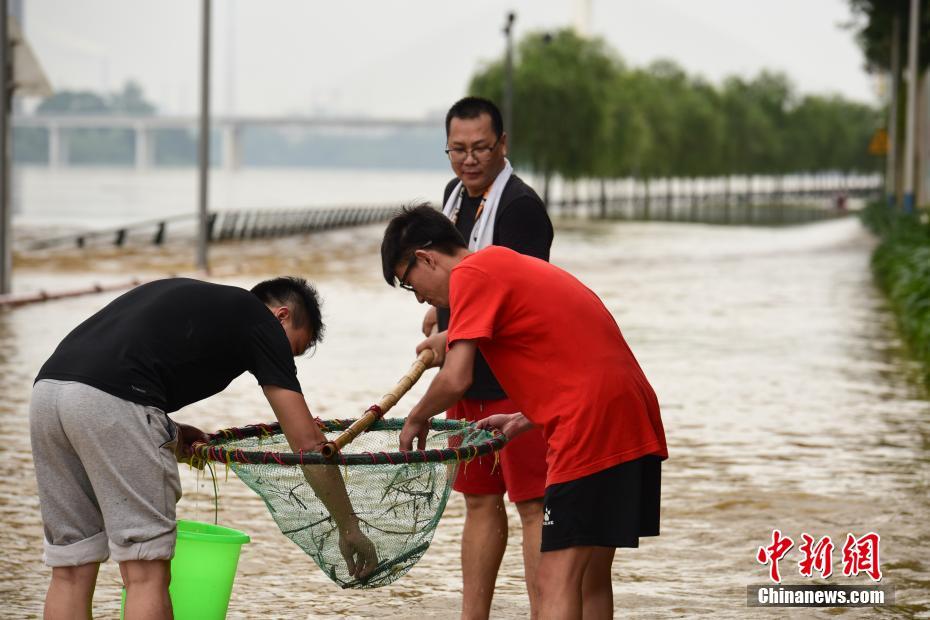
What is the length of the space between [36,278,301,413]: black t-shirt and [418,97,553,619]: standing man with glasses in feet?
3.39

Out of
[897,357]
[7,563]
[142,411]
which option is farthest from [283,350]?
[897,357]

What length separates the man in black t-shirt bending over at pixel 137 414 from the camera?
163 inches

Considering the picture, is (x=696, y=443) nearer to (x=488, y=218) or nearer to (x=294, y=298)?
(x=488, y=218)

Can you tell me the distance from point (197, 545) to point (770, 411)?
738 centimetres

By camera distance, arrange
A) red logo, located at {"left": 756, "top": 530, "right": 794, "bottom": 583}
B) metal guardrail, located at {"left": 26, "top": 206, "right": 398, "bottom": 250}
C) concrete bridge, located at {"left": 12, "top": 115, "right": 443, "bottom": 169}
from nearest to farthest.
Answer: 1. red logo, located at {"left": 756, "top": 530, "right": 794, "bottom": 583}
2. metal guardrail, located at {"left": 26, "top": 206, "right": 398, "bottom": 250}
3. concrete bridge, located at {"left": 12, "top": 115, "right": 443, "bottom": 169}

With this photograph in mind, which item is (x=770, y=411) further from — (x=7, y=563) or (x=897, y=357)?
(x=7, y=563)

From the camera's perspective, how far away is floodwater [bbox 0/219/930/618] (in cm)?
634

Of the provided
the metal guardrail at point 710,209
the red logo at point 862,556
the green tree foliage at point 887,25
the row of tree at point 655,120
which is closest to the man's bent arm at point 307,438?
the red logo at point 862,556

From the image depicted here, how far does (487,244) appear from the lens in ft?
17.2

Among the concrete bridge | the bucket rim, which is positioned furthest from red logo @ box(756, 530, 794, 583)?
the concrete bridge

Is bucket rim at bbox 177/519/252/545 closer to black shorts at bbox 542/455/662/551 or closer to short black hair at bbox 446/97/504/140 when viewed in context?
black shorts at bbox 542/455/662/551

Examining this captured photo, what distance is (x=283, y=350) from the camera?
4.24 metres

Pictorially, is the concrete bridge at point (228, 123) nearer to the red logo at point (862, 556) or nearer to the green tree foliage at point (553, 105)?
→ the green tree foliage at point (553, 105)

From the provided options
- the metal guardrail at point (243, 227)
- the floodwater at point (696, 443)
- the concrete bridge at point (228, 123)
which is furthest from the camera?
the concrete bridge at point (228, 123)
